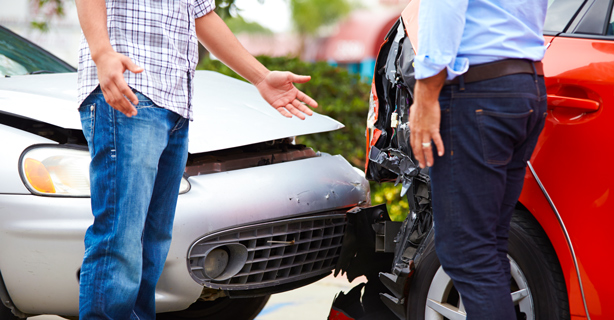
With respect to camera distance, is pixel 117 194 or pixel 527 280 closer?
pixel 117 194

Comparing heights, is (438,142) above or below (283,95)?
below

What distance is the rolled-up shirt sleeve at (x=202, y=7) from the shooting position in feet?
6.73

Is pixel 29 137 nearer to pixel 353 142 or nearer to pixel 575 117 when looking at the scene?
pixel 575 117

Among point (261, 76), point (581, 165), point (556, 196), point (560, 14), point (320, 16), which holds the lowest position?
point (556, 196)

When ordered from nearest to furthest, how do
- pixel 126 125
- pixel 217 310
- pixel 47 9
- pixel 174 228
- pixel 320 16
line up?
pixel 126 125
pixel 174 228
pixel 217 310
pixel 47 9
pixel 320 16

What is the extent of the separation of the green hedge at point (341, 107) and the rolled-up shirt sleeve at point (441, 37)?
3.24 metres

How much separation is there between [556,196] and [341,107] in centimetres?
338

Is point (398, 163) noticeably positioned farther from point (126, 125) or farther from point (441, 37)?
point (126, 125)

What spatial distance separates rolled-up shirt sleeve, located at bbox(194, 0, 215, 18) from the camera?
6.73 ft

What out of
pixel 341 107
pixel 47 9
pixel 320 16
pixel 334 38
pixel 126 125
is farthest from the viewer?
pixel 320 16

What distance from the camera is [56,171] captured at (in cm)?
222

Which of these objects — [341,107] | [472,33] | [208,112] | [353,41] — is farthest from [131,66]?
[353,41]

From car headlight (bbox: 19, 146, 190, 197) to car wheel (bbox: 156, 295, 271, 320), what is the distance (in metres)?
0.89

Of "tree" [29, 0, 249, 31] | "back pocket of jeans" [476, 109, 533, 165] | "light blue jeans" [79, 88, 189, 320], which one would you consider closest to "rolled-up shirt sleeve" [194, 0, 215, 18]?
"light blue jeans" [79, 88, 189, 320]
